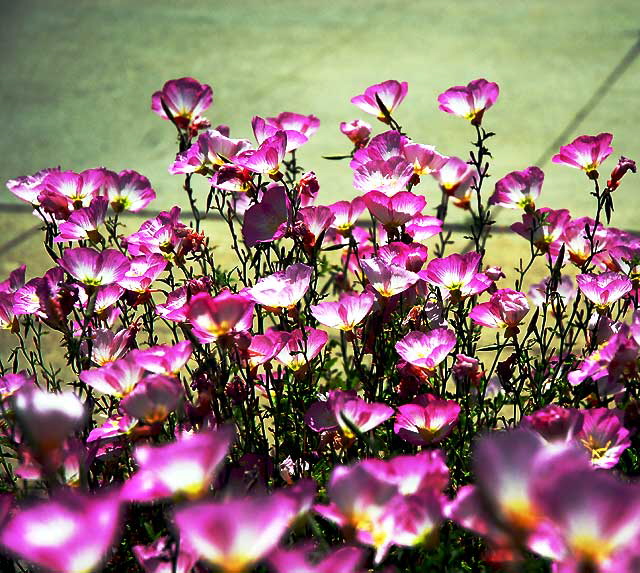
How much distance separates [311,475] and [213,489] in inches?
12.8

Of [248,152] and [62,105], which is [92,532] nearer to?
[248,152]

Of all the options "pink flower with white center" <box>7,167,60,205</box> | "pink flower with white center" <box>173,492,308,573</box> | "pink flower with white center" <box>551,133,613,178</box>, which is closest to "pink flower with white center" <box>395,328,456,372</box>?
"pink flower with white center" <box>551,133,613,178</box>

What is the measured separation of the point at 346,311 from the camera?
1.66 metres

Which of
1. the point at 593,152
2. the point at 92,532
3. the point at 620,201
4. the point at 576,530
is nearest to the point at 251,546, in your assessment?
the point at 92,532

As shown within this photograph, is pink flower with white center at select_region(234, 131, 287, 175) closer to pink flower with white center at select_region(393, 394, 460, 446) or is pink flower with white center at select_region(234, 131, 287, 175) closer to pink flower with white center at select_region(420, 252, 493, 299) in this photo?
pink flower with white center at select_region(420, 252, 493, 299)

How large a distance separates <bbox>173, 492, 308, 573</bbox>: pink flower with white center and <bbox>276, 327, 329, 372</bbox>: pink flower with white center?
2.58ft

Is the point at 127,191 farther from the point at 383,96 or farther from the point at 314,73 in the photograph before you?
the point at 314,73

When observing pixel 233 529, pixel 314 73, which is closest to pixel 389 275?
A: pixel 233 529

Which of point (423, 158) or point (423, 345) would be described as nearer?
point (423, 345)

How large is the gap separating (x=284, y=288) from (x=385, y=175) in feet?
1.35

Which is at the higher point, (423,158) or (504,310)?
(423,158)

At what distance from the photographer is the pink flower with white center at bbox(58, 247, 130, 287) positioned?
1.65m

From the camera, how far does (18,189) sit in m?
2.06

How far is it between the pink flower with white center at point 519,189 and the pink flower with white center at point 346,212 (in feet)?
1.06
